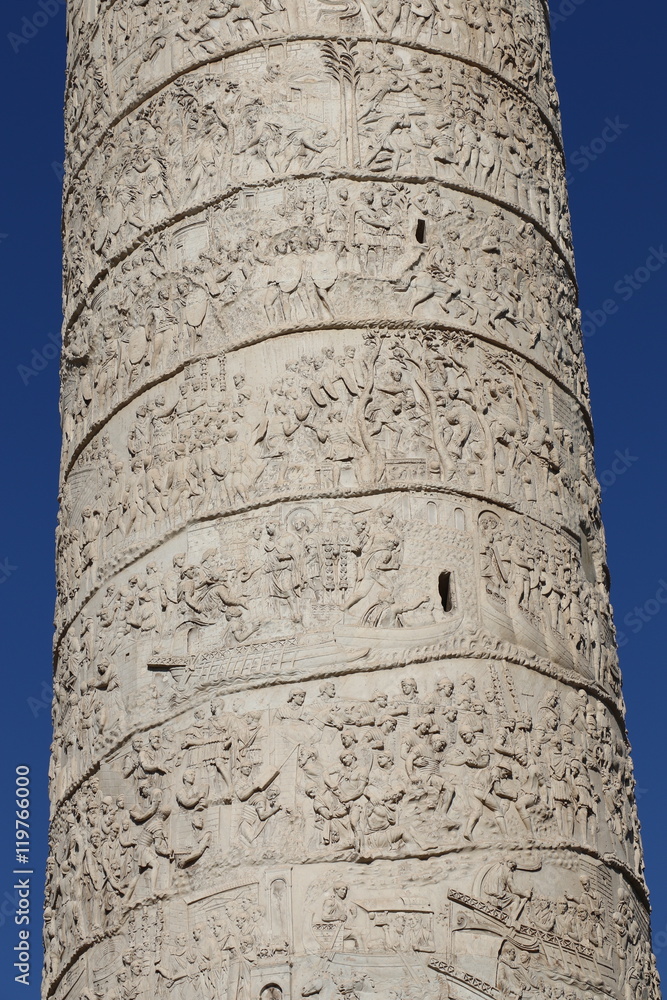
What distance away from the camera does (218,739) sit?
6328mm

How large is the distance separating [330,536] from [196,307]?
3.88 feet

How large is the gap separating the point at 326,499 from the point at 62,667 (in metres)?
1.30

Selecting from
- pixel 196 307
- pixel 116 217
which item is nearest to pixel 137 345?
pixel 196 307

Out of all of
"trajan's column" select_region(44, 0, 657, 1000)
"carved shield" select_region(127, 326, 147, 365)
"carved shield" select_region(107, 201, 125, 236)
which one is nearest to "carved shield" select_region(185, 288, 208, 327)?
"trajan's column" select_region(44, 0, 657, 1000)

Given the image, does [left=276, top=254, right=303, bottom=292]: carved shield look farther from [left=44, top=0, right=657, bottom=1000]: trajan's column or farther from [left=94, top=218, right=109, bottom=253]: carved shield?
[left=94, top=218, right=109, bottom=253]: carved shield

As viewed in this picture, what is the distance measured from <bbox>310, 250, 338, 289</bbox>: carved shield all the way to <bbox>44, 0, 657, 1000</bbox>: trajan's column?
0.05 ft

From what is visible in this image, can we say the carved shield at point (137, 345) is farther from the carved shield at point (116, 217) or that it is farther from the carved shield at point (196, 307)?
the carved shield at point (116, 217)

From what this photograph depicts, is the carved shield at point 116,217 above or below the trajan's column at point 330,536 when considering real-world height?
above

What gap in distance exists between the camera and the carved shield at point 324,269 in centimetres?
704

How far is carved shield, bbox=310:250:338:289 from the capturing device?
23.1 feet

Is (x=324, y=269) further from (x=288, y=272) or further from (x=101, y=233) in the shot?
(x=101, y=233)

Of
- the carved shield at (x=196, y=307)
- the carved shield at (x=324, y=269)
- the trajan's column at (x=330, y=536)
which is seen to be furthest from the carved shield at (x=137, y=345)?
the carved shield at (x=324, y=269)

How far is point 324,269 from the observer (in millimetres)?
7074

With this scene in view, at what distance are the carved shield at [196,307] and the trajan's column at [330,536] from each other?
14 mm
